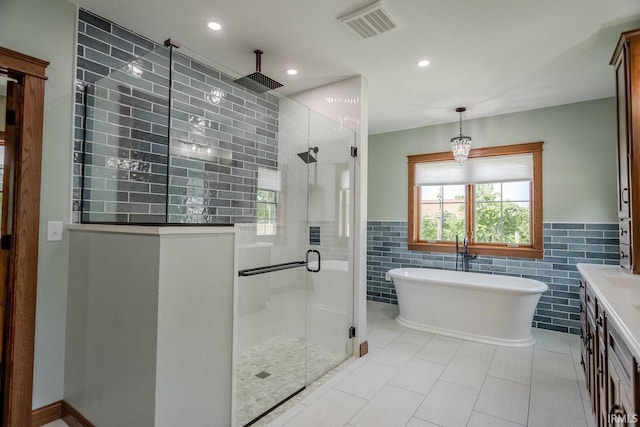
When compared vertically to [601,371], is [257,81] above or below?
above

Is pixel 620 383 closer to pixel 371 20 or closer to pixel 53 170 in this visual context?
pixel 371 20

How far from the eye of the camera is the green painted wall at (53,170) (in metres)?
1.94

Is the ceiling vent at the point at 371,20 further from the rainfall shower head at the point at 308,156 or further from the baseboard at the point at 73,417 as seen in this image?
the baseboard at the point at 73,417

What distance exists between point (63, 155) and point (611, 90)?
4.89 meters

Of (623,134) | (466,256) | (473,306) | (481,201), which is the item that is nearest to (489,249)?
(466,256)

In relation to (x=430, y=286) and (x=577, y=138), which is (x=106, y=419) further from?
(x=577, y=138)

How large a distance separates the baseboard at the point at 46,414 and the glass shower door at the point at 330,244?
163 cm

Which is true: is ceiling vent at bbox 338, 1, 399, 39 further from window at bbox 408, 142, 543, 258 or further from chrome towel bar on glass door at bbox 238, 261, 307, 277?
window at bbox 408, 142, 543, 258

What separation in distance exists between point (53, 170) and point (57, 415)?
1500mm

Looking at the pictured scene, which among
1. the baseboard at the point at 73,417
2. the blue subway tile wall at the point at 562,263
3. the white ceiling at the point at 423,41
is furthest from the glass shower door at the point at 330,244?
the blue subway tile wall at the point at 562,263

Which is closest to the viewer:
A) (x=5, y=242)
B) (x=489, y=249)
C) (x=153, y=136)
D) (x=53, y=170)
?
(x=5, y=242)

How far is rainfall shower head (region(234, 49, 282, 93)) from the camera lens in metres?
2.55

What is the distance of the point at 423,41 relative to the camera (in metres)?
2.47

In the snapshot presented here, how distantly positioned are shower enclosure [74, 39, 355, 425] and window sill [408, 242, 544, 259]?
199cm
